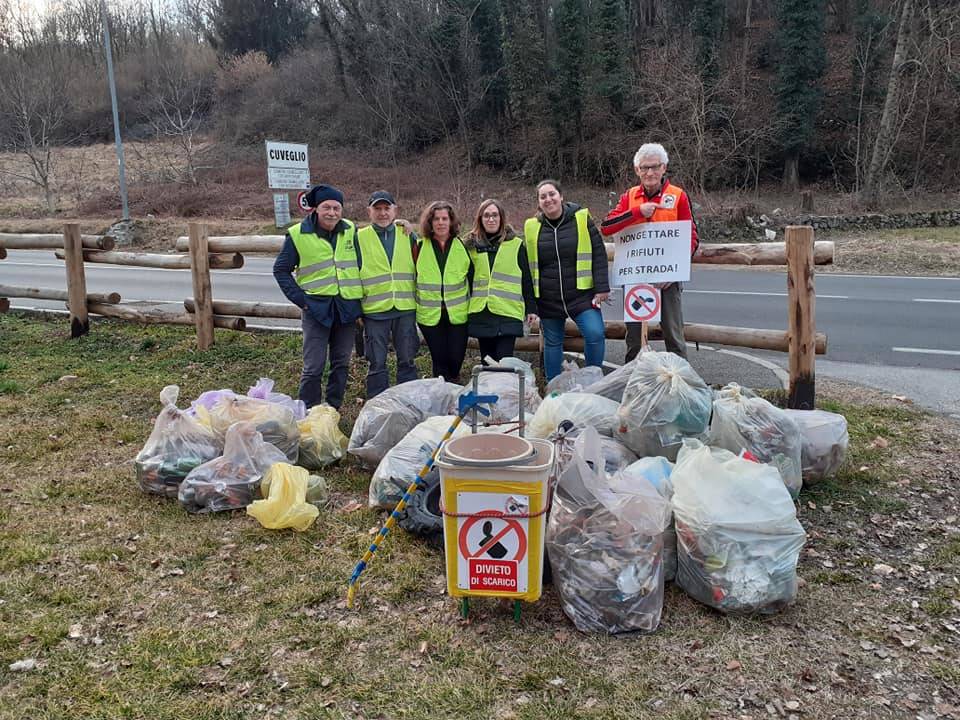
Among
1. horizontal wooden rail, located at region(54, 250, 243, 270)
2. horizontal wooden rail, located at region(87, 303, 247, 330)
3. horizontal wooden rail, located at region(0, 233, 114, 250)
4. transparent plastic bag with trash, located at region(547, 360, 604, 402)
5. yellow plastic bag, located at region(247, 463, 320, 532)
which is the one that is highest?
horizontal wooden rail, located at region(0, 233, 114, 250)

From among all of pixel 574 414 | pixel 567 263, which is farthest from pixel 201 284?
pixel 574 414

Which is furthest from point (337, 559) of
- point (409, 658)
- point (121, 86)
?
point (121, 86)

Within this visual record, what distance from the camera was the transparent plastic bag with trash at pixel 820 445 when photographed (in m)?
4.58

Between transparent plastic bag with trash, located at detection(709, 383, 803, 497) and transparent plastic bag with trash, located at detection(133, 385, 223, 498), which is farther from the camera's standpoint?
transparent plastic bag with trash, located at detection(133, 385, 223, 498)

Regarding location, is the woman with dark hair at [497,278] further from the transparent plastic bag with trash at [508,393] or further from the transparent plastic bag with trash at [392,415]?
the transparent plastic bag with trash at [392,415]

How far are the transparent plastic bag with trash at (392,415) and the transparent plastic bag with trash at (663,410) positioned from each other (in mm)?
1307

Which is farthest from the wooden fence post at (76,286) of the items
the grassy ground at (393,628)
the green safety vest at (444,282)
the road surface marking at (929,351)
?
the road surface marking at (929,351)

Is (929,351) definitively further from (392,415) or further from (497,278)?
(392,415)

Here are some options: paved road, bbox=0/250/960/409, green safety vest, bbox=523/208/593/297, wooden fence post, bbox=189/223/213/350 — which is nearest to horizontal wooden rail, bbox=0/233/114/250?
paved road, bbox=0/250/960/409

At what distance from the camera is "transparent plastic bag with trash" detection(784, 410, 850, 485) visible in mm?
4578

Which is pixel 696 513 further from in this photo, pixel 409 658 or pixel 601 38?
pixel 601 38

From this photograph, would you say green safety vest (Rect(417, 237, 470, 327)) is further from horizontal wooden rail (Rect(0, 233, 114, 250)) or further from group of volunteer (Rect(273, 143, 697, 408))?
horizontal wooden rail (Rect(0, 233, 114, 250))

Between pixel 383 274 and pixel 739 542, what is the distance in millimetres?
3351

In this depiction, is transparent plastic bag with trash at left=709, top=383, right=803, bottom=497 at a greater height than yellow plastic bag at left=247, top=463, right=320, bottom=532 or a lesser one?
greater
